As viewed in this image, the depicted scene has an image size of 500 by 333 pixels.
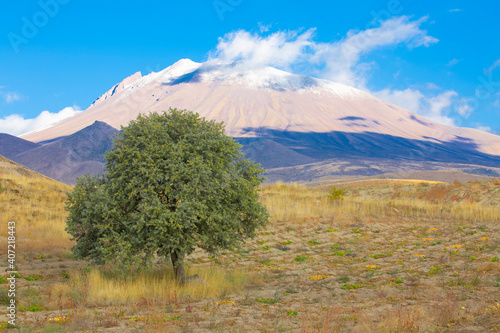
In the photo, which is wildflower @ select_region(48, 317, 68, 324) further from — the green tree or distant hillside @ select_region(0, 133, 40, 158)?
distant hillside @ select_region(0, 133, 40, 158)

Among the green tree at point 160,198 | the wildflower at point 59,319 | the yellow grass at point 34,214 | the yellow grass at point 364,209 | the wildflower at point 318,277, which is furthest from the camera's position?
the yellow grass at point 364,209

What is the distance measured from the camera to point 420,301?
309 inches

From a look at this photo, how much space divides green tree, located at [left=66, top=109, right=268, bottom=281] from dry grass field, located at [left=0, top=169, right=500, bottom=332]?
3.00ft

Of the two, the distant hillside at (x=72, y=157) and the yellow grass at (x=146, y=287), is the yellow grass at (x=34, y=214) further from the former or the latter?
the distant hillside at (x=72, y=157)

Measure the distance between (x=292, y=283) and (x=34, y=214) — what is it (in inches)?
556

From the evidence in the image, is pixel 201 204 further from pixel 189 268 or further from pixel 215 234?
pixel 189 268

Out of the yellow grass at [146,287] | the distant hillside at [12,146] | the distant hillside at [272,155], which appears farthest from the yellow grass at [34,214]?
the distant hillside at [272,155]

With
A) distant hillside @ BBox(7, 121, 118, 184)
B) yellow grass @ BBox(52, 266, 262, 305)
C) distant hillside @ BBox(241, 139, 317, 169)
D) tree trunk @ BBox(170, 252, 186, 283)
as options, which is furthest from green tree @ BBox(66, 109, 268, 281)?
distant hillside @ BBox(241, 139, 317, 169)

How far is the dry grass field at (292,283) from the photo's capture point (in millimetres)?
6590

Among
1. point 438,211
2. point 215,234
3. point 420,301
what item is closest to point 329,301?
point 420,301

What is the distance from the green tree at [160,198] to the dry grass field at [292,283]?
3.00 feet

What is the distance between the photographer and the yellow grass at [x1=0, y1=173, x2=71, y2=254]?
46.4 feet

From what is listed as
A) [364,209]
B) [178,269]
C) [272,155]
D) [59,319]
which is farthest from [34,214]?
[272,155]

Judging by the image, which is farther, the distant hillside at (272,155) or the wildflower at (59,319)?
the distant hillside at (272,155)
